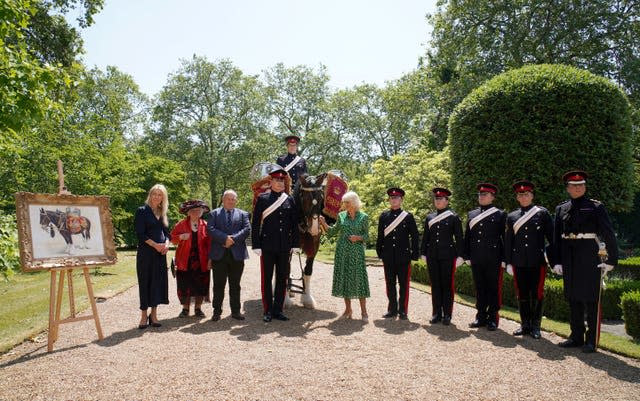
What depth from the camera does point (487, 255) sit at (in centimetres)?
718

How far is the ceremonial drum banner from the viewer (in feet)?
29.0

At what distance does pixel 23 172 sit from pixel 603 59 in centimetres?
2297

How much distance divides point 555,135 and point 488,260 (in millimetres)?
4181

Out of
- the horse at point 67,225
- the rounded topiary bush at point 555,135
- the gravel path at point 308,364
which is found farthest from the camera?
the rounded topiary bush at point 555,135

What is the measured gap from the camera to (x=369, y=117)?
137 ft

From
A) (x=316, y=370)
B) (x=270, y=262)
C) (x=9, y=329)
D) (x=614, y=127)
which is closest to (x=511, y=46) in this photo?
(x=614, y=127)

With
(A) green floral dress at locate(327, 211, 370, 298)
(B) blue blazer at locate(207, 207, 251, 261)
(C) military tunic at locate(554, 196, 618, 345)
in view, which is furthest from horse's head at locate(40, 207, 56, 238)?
(C) military tunic at locate(554, 196, 618, 345)

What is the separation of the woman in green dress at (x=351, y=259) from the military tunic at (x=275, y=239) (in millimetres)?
806

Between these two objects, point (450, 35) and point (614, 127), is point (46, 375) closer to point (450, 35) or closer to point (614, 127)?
point (614, 127)

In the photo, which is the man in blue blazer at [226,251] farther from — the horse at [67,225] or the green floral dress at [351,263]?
the horse at [67,225]

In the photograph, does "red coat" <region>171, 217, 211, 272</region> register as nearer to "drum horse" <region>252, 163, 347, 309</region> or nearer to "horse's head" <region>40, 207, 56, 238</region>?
"drum horse" <region>252, 163, 347, 309</region>

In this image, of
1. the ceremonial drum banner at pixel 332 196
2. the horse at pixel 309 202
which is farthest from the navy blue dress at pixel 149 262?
the ceremonial drum banner at pixel 332 196

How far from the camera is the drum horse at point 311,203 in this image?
778 cm

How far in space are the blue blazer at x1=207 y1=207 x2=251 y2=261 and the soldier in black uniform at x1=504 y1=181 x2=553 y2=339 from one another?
4.23 metres
